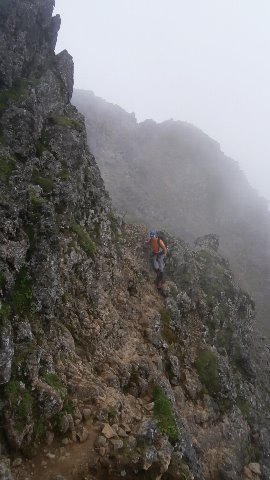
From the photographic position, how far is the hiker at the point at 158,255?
96.5 ft

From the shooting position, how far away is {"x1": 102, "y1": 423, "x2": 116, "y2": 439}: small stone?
14.8 m

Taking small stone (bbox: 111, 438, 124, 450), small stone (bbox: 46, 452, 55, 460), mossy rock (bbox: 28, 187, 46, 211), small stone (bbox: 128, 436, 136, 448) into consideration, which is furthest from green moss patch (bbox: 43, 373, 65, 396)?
mossy rock (bbox: 28, 187, 46, 211)

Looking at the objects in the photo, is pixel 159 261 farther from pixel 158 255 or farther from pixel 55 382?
pixel 55 382

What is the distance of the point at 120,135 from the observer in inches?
3848

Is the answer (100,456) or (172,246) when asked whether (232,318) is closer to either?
(172,246)

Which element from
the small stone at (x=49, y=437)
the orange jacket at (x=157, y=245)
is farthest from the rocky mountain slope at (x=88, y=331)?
the orange jacket at (x=157, y=245)

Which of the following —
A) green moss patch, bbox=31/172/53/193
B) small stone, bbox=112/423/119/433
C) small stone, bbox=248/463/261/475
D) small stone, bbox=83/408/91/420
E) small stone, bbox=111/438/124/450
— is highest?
green moss patch, bbox=31/172/53/193

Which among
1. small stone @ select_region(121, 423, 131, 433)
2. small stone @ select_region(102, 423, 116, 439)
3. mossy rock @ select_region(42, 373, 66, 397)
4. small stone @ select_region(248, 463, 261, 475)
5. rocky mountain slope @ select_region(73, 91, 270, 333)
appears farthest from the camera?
rocky mountain slope @ select_region(73, 91, 270, 333)

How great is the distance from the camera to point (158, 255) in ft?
97.9

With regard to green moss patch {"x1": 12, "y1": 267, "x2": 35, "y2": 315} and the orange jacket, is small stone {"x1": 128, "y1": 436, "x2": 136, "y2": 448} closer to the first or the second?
green moss patch {"x1": 12, "y1": 267, "x2": 35, "y2": 315}

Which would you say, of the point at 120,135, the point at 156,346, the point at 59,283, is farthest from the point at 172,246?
the point at 120,135

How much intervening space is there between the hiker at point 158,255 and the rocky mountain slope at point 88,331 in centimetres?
83

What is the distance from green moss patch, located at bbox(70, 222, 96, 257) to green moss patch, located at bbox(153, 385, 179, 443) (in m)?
8.12

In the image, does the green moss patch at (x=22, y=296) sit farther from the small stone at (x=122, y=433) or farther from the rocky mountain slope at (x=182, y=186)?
the rocky mountain slope at (x=182, y=186)
